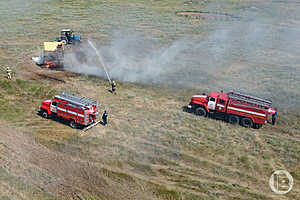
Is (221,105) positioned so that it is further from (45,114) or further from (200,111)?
(45,114)

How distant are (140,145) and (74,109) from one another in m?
5.69

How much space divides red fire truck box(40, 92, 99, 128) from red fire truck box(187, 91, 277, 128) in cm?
847

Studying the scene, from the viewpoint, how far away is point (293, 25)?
183 feet

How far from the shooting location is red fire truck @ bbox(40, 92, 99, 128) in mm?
21969

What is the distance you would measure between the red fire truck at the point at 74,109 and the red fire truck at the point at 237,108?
27.8ft

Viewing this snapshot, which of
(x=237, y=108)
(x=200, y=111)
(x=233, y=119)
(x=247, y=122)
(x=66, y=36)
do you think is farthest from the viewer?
(x=66, y=36)

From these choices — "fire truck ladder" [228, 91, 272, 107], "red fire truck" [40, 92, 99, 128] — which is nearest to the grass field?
"red fire truck" [40, 92, 99, 128]

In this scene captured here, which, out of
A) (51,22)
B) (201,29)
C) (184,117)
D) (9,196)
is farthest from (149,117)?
(51,22)

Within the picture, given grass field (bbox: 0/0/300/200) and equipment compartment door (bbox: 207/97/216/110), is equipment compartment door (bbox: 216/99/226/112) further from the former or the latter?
grass field (bbox: 0/0/300/200)

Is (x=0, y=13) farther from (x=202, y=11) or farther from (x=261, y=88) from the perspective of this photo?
(x=261, y=88)

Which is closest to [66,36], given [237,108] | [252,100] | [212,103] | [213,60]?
[213,60]

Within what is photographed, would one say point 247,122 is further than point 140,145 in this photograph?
Yes

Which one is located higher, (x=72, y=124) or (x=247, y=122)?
(x=247, y=122)

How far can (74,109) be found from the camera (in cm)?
2214
